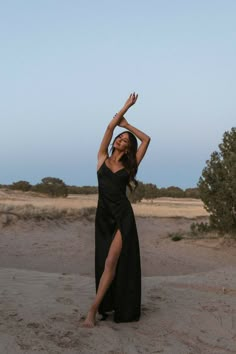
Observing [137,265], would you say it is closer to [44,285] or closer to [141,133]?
[141,133]

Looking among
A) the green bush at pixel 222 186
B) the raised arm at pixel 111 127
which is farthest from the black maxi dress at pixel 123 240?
the green bush at pixel 222 186

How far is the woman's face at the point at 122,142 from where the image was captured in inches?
195

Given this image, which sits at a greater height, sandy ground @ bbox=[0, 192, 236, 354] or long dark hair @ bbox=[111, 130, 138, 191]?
long dark hair @ bbox=[111, 130, 138, 191]

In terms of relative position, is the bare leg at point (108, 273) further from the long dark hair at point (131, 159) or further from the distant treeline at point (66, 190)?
the distant treeline at point (66, 190)

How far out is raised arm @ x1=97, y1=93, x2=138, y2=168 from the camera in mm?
4977

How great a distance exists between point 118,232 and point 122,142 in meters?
0.90

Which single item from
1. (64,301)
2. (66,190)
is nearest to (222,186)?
(64,301)

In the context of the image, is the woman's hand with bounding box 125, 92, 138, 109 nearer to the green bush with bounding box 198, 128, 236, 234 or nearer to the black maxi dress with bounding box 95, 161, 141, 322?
the black maxi dress with bounding box 95, 161, 141, 322

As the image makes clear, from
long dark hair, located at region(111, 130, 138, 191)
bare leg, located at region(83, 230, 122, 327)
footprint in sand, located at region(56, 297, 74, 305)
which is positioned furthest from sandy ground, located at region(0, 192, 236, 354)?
long dark hair, located at region(111, 130, 138, 191)

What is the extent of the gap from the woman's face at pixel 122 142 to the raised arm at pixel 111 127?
11 centimetres

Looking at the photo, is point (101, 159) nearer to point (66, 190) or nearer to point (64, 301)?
point (64, 301)

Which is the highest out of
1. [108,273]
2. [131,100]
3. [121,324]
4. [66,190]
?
[131,100]

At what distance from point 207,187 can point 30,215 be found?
6.20m

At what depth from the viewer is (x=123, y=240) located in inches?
189
